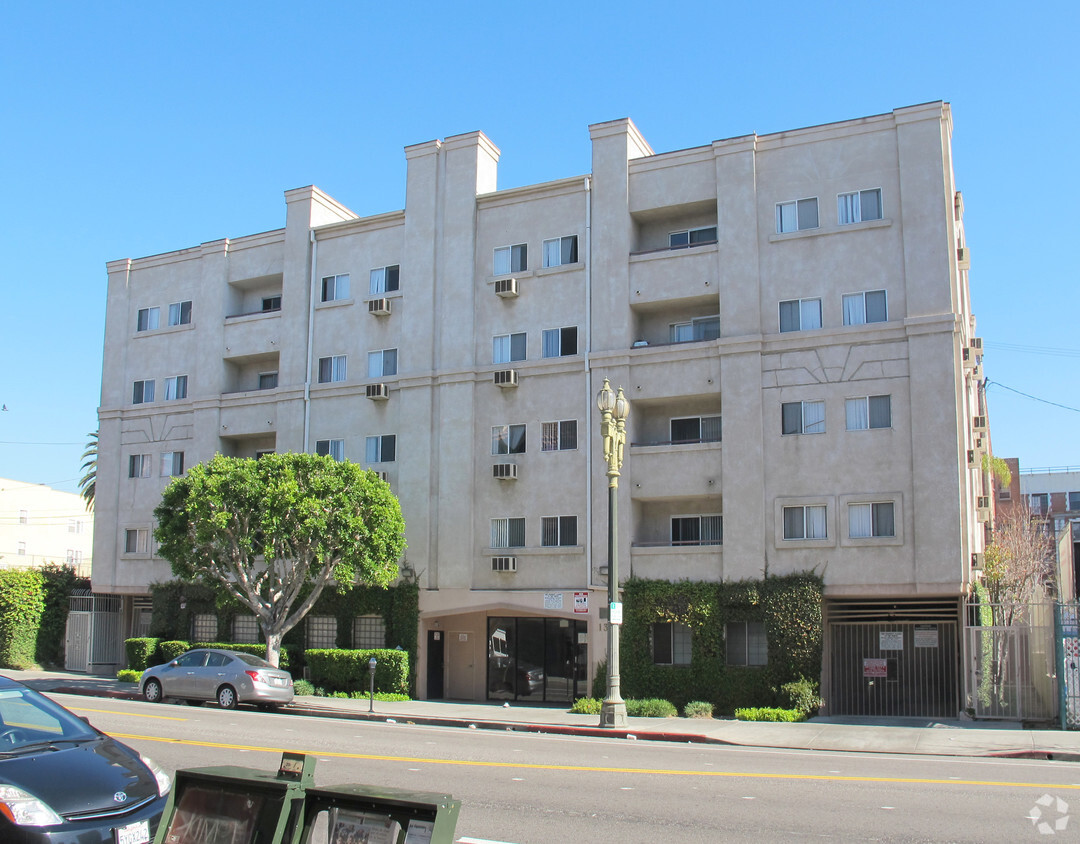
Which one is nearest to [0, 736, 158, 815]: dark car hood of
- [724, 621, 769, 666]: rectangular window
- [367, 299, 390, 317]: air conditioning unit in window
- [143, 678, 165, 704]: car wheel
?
[143, 678, 165, 704]: car wheel

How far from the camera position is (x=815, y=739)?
21.1m

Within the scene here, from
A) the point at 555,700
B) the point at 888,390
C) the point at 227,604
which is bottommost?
the point at 555,700

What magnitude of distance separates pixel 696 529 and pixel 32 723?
75.7 ft

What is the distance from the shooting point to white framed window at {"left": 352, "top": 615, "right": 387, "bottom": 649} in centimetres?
3359

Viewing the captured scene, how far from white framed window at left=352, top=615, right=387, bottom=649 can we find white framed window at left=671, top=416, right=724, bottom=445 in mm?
11249

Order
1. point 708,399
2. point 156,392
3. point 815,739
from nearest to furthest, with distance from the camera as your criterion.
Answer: point 815,739 → point 708,399 → point 156,392

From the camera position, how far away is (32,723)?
9203mm

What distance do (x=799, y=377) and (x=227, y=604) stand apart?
2030 centimetres

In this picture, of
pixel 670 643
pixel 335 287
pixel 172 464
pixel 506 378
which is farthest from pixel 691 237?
pixel 172 464

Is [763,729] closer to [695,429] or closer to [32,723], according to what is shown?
[695,429]

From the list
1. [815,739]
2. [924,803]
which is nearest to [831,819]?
[924,803]

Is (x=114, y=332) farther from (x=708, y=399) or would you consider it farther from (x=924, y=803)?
(x=924, y=803)

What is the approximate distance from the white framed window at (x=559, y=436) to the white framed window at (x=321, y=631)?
31.1 ft

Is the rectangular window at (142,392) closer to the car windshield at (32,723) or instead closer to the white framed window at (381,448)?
the white framed window at (381,448)
